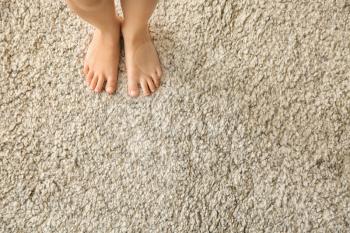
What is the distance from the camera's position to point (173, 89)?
39.1 inches

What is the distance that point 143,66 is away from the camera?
97 centimetres

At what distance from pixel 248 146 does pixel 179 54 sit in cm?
27

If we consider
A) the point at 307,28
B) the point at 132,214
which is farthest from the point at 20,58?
the point at 307,28

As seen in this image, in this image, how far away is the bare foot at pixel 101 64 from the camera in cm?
96

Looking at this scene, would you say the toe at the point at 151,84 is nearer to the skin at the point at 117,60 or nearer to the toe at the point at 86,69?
the skin at the point at 117,60

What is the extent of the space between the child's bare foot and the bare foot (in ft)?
0.10

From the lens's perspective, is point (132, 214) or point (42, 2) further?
point (42, 2)

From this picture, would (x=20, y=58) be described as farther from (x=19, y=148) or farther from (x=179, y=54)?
(x=179, y=54)

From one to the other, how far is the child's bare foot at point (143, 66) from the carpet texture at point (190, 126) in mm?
24

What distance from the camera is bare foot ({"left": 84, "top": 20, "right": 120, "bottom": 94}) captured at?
0.96 meters

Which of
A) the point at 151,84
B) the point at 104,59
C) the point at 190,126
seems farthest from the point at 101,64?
the point at 190,126

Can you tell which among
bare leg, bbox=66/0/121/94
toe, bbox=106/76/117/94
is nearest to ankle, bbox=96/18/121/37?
bare leg, bbox=66/0/121/94

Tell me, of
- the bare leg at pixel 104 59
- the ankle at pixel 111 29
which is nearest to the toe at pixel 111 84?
the bare leg at pixel 104 59

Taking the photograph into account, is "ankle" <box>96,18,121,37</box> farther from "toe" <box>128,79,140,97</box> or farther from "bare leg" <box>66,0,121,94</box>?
"toe" <box>128,79,140,97</box>
